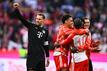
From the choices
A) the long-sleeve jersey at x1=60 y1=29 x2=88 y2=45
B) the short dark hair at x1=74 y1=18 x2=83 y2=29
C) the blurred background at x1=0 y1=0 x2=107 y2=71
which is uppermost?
the short dark hair at x1=74 y1=18 x2=83 y2=29

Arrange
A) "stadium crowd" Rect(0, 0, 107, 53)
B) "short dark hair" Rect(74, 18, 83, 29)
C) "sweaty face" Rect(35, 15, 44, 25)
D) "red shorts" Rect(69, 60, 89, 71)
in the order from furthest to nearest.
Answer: "stadium crowd" Rect(0, 0, 107, 53), "sweaty face" Rect(35, 15, 44, 25), "red shorts" Rect(69, 60, 89, 71), "short dark hair" Rect(74, 18, 83, 29)

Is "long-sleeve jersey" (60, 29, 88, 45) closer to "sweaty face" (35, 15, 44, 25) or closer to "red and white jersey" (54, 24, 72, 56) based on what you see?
"red and white jersey" (54, 24, 72, 56)

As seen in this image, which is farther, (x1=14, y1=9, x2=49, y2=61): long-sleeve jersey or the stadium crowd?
the stadium crowd

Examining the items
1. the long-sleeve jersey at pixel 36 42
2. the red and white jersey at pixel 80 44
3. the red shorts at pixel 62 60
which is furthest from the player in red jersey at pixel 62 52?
the red and white jersey at pixel 80 44

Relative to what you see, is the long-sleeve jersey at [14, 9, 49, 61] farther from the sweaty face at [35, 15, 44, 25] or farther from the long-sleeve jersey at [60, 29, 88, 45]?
the long-sleeve jersey at [60, 29, 88, 45]

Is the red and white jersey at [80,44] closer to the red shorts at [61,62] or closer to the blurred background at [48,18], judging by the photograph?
the red shorts at [61,62]

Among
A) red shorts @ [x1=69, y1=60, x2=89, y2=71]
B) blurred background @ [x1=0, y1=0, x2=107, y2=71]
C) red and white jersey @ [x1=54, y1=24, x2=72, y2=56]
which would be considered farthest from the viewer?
blurred background @ [x1=0, y1=0, x2=107, y2=71]

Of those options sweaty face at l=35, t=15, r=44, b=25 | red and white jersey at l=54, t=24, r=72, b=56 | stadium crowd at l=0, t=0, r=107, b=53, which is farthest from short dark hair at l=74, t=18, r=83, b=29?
stadium crowd at l=0, t=0, r=107, b=53

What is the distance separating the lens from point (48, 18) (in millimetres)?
27719

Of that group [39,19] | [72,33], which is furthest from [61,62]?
[39,19]

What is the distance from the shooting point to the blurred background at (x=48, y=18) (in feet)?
82.0

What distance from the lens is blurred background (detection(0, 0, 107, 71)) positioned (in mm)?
24984

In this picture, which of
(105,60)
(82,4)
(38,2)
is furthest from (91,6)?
(105,60)

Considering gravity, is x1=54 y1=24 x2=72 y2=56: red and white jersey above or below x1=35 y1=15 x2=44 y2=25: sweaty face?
below
